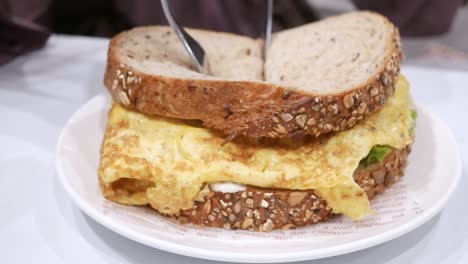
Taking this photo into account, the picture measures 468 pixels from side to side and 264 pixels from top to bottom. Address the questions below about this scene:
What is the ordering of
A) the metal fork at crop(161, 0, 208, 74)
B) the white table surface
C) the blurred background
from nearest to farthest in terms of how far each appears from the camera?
the white table surface
the metal fork at crop(161, 0, 208, 74)
the blurred background

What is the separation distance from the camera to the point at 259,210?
1.36 m

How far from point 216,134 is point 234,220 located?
206mm

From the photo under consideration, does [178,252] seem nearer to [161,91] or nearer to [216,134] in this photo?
[216,134]

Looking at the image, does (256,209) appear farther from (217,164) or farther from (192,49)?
(192,49)

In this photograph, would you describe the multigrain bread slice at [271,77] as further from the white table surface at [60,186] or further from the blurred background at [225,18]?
the blurred background at [225,18]

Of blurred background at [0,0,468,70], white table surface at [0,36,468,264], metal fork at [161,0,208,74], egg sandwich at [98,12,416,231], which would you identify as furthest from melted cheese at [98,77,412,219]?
blurred background at [0,0,468,70]

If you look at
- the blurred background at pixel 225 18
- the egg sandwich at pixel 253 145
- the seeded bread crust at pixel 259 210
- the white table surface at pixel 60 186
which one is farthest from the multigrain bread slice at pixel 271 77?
the blurred background at pixel 225 18

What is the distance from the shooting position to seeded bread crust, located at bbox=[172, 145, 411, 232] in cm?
135

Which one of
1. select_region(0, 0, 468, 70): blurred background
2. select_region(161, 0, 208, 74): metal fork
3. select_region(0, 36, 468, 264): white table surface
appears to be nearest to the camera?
select_region(0, 36, 468, 264): white table surface

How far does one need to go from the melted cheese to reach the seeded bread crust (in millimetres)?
29

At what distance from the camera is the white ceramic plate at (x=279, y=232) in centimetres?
123

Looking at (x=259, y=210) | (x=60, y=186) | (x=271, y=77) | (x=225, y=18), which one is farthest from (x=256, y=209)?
(x=225, y=18)

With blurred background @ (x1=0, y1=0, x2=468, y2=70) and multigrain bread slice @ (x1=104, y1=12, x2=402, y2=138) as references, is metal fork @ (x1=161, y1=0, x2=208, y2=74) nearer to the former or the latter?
multigrain bread slice @ (x1=104, y1=12, x2=402, y2=138)

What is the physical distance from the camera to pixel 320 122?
1369mm
